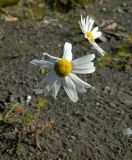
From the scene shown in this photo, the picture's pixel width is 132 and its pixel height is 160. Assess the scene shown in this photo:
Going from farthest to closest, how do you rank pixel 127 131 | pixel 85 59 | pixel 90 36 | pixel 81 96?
pixel 81 96 < pixel 127 131 < pixel 90 36 < pixel 85 59

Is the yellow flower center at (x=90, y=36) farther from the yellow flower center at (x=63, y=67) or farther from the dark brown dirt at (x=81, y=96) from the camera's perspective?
the dark brown dirt at (x=81, y=96)

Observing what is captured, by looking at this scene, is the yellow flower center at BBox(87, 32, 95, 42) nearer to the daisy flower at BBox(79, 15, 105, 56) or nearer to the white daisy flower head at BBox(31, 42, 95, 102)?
the daisy flower at BBox(79, 15, 105, 56)

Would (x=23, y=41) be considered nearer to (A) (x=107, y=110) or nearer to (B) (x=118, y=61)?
(B) (x=118, y=61)

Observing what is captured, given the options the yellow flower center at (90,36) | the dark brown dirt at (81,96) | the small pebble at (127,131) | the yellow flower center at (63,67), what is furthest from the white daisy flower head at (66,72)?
the small pebble at (127,131)

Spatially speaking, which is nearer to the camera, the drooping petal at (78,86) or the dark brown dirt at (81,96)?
the drooping petal at (78,86)

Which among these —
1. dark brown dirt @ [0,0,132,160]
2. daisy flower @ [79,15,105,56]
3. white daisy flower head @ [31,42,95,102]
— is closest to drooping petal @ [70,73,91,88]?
white daisy flower head @ [31,42,95,102]

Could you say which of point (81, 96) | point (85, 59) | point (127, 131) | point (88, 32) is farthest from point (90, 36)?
point (81, 96)

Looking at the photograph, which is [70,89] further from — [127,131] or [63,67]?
[127,131]
